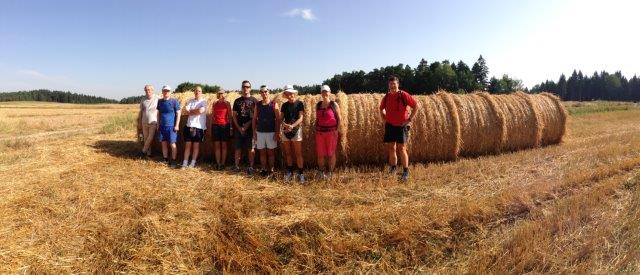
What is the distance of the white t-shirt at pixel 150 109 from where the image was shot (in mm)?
8664


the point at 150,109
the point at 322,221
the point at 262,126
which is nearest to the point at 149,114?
the point at 150,109

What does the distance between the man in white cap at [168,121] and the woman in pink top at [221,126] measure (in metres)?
0.93

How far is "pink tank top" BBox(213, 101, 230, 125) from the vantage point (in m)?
7.88

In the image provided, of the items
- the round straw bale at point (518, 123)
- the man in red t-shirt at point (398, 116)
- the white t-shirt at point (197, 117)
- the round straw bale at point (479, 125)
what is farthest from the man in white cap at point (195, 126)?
the round straw bale at point (518, 123)

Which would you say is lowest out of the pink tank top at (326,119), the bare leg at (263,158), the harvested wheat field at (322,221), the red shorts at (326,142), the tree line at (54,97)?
the harvested wheat field at (322,221)

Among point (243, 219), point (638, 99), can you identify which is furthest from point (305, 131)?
point (638, 99)

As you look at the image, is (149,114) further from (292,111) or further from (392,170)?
(392,170)

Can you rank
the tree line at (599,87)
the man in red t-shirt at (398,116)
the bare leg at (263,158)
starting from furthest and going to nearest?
1. the tree line at (599,87)
2. the bare leg at (263,158)
3. the man in red t-shirt at (398,116)

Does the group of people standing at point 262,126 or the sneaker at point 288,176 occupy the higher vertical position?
the group of people standing at point 262,126

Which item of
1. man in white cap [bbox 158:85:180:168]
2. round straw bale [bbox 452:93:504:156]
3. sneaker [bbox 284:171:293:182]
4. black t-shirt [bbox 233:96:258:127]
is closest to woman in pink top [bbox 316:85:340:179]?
sneaker [bbox 284:171:293:182]

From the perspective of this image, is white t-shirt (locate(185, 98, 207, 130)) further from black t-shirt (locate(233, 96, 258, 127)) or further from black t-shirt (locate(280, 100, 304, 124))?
black t-shirt (locate(280, 100, 304, 124))

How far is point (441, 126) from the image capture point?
28.5 ft

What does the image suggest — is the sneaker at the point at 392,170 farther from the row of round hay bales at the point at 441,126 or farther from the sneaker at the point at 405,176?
the row of round hay bales at the point at 441,126

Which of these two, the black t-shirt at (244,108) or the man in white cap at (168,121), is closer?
the black t-shirt at (244,108)
